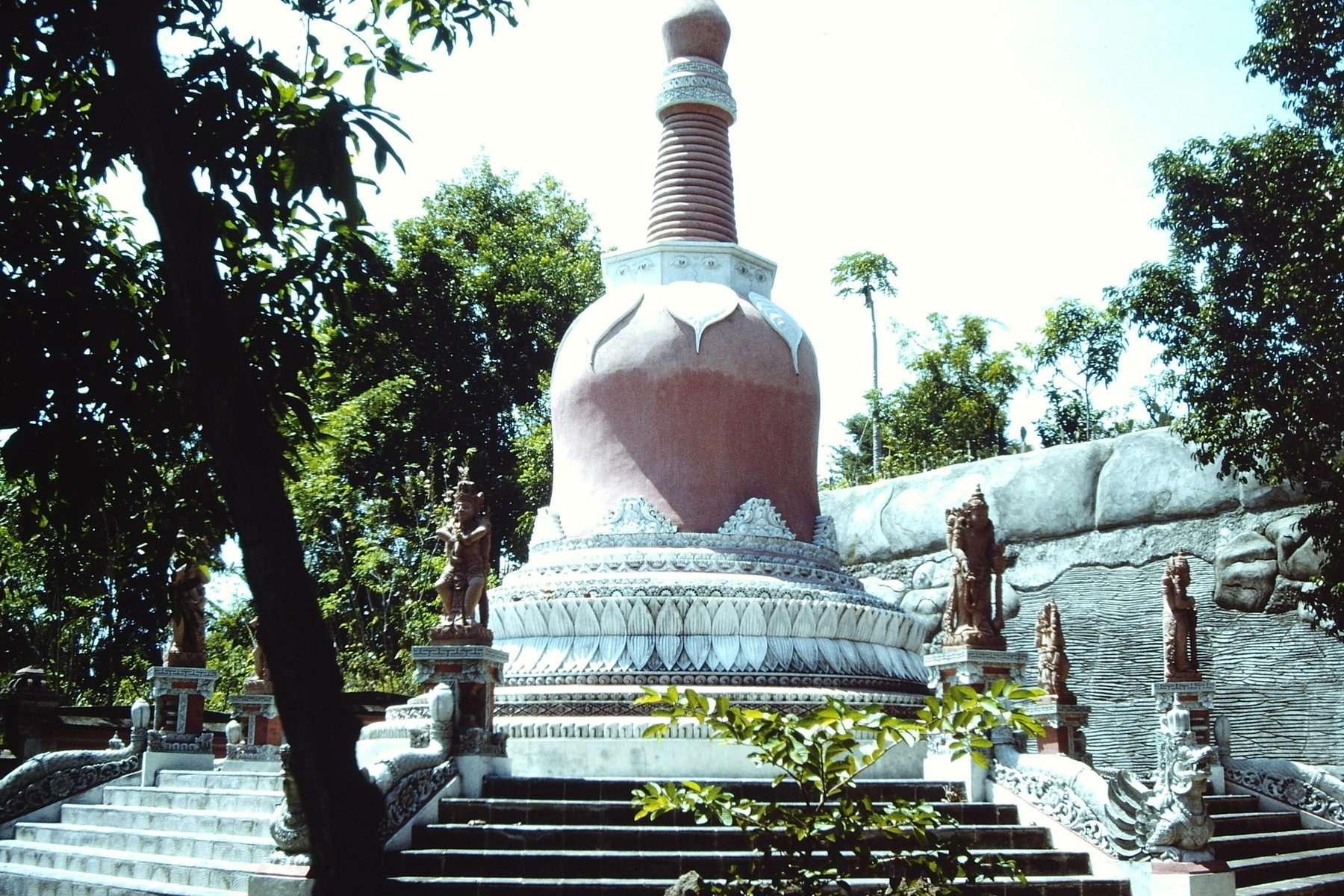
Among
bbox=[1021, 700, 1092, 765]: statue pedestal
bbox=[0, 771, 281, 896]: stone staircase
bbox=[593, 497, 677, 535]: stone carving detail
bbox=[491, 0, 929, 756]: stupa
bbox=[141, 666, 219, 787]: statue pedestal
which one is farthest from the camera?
bbox=[1021, 700, 1092, 765]: statue pedestal

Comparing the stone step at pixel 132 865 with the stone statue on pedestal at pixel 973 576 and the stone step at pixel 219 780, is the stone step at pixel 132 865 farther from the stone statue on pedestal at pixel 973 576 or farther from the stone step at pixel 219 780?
the stone statue on pedestal at pixel 973 576

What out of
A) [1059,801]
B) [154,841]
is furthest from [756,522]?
[154,841]

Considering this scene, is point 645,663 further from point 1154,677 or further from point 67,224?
point 1154,677

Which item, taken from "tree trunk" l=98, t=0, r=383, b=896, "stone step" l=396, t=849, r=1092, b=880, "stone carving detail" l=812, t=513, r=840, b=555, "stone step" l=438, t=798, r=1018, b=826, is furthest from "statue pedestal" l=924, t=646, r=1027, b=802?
"tree trunk" l=98, t=0, r=383, b=896

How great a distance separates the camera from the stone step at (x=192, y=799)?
42.2 ft

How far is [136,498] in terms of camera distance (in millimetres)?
8656

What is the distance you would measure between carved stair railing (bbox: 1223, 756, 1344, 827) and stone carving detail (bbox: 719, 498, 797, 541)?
18.7 ft

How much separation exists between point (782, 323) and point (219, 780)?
893 cm

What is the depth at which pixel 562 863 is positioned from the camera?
1024 centimetres

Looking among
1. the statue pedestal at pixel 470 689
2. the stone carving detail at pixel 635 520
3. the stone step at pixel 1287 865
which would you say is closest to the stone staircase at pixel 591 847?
the statue pedestal at pixel 470 689

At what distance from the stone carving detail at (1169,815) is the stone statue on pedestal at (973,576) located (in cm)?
283

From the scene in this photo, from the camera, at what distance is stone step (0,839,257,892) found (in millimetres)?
11320

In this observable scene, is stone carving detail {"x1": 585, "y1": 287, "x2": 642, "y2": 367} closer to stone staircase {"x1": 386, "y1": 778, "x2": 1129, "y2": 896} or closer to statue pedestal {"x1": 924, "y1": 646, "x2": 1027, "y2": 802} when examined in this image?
statue pedestal {"x1": 924, "y1": 646, "x2": 1027, "y2": 802}

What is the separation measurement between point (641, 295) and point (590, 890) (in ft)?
29.3
